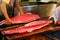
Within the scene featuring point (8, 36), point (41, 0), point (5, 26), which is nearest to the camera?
point (8, 36)

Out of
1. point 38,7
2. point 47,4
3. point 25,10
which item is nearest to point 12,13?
point 25,10

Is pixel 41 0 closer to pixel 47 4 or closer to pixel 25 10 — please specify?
pixel 47 4

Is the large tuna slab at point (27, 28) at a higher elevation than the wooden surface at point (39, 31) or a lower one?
higher

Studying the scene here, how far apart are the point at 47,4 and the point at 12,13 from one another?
1.05m

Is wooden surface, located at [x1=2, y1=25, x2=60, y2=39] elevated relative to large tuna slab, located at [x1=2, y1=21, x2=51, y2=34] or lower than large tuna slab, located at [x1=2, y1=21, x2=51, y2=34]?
lower

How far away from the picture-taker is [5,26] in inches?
80.6

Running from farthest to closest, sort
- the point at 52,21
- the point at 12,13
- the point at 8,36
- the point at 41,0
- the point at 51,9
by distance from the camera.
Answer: the point at 41,0, the point at 51,9, the point at 12,13, the point at 52,21, the point at 8,36

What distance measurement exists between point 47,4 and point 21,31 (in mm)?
2048

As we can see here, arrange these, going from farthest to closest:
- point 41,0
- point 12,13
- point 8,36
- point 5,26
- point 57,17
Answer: point 41,0 < point 12,13 < point 57,17 < point 5,26 < point 8,36

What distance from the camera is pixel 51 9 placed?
12.2ft

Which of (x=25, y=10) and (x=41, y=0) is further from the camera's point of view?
(x=41, y=0)

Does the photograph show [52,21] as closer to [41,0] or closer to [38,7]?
[38,7]

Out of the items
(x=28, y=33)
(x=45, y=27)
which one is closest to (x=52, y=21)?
(x=45, y=27)

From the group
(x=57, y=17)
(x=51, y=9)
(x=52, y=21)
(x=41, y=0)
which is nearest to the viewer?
(x=52, y=21)
